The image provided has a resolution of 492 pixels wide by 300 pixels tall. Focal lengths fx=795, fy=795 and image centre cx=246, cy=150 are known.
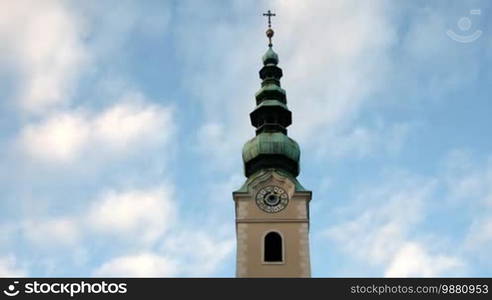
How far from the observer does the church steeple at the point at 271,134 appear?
40.2 meters

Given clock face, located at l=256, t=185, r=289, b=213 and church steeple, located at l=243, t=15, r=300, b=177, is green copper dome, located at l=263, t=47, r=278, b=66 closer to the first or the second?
church steeple, located at l=243, t=15, r=300, b=177

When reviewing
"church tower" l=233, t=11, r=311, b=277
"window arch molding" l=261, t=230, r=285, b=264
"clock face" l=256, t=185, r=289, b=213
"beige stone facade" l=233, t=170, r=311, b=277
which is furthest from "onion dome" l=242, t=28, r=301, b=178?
"window arch molding" l=261, t=230, r=285, b=264

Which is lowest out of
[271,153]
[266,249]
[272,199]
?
[266,249]

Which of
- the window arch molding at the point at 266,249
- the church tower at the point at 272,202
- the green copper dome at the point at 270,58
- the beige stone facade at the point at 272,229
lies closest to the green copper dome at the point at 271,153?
the church tower at the point at 272,202

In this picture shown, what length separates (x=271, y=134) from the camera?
41125 millimetres

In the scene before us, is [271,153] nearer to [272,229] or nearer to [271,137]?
[271,137]

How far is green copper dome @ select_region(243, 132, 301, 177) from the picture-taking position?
1581 inches

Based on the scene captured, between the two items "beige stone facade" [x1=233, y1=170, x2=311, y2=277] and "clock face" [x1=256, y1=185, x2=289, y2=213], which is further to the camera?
"clock face" [x1=256, y1=185, x2=289, y2=213]

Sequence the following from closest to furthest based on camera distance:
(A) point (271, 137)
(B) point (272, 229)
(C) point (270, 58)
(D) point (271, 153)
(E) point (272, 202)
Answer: (B) point (272, 229), (E) point (272, 202), (D) point (271, 153), (A) point (271, 137), (C) point (270, 58)

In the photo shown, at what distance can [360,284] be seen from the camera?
23.1 metres

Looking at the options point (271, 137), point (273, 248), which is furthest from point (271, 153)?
point (273, 248)

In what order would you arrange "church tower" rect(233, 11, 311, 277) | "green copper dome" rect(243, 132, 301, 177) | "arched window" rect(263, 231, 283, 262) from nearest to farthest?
"church tower" rect(233, 11, 311, 277), "arched window" rect(263, 231, 283, 262), "green copper dome" rect(243, 132, 301, 177)

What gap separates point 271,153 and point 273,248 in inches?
221

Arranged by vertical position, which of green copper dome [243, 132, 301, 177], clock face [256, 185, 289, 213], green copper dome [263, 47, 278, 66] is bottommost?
clock face [256, 185, 289, 213]
